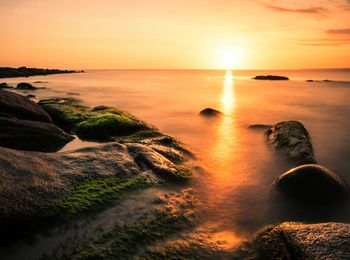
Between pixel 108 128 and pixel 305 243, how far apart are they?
31.2 ft

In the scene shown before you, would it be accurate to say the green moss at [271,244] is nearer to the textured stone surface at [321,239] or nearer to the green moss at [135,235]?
the textured stone surface at [321,239]

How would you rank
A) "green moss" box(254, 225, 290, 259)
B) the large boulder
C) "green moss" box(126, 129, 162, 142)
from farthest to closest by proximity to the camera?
"green moss" box(126, 129, 162, 142), the large boulder, "green moss" box(254, 225, 290, 259)

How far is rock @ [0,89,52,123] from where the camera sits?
11.7 meters

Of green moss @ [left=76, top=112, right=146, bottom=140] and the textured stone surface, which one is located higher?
green moss @ [left=76, top=112, right=146, bottom=140]

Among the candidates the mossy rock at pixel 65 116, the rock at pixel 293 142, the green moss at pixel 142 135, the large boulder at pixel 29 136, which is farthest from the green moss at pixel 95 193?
the mossy rock at pixel 65 116

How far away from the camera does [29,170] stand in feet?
19.6

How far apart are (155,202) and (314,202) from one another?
351cm

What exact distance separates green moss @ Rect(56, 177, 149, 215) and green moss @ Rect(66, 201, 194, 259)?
2.80 feet

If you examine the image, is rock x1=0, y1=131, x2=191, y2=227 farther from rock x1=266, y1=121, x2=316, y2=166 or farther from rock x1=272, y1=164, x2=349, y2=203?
rock x1=266, y1=121, x2=316, y2=166

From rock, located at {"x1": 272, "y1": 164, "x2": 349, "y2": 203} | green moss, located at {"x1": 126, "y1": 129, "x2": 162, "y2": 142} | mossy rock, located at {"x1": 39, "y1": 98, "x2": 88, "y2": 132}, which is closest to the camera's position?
rock, located at {"x1": 272, "y1": 164, "x2": 349, "y2": 203}

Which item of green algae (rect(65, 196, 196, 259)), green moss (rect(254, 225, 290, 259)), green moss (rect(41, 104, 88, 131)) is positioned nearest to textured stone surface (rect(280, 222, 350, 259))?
green moss (rect(254, 225, 290, 259))

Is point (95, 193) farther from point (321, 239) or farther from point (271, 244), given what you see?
point (321, 239)

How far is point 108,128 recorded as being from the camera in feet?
41.4

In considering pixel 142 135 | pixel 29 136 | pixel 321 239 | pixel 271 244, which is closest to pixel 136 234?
pixel 271 244
